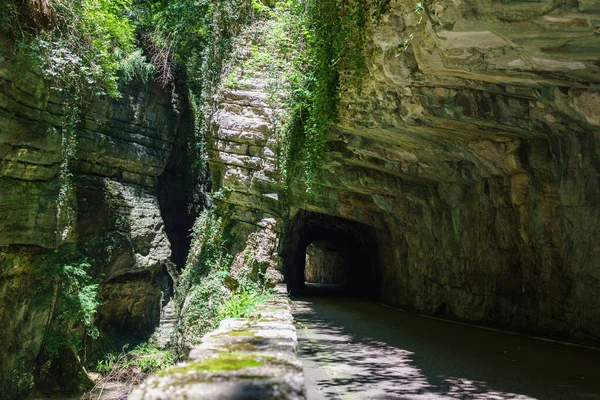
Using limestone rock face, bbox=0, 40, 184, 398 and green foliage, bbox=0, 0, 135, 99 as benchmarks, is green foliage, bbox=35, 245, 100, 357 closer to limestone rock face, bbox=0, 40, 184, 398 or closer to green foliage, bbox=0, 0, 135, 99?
limestone rock face, bbox=0, 40, 184, 398

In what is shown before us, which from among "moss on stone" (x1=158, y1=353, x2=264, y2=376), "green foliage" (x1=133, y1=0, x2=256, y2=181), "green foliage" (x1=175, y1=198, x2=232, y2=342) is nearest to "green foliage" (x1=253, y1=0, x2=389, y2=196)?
"green foliage" (x1=133, y1=0, x2=256, y2=181)

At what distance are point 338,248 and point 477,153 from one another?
69.4ft

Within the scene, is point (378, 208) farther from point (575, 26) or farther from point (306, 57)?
point (575, 26)

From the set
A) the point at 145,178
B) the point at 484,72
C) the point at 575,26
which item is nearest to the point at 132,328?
the point at 145,178

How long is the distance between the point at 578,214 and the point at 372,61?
12.2 feet

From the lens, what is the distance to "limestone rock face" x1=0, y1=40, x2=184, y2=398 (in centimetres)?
1262

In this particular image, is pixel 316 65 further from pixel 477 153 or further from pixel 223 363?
pixel 223 363

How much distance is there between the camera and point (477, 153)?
332 inches

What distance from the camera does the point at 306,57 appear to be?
436 inches

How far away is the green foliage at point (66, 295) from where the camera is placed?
546 inches

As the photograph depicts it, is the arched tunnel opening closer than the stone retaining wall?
No

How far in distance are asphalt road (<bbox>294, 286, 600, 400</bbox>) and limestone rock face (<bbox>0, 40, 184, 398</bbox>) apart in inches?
335

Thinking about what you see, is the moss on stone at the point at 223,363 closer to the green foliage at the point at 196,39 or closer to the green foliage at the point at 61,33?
the green foliage at the point at 61,33

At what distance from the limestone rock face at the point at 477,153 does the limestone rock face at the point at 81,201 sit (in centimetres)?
479
